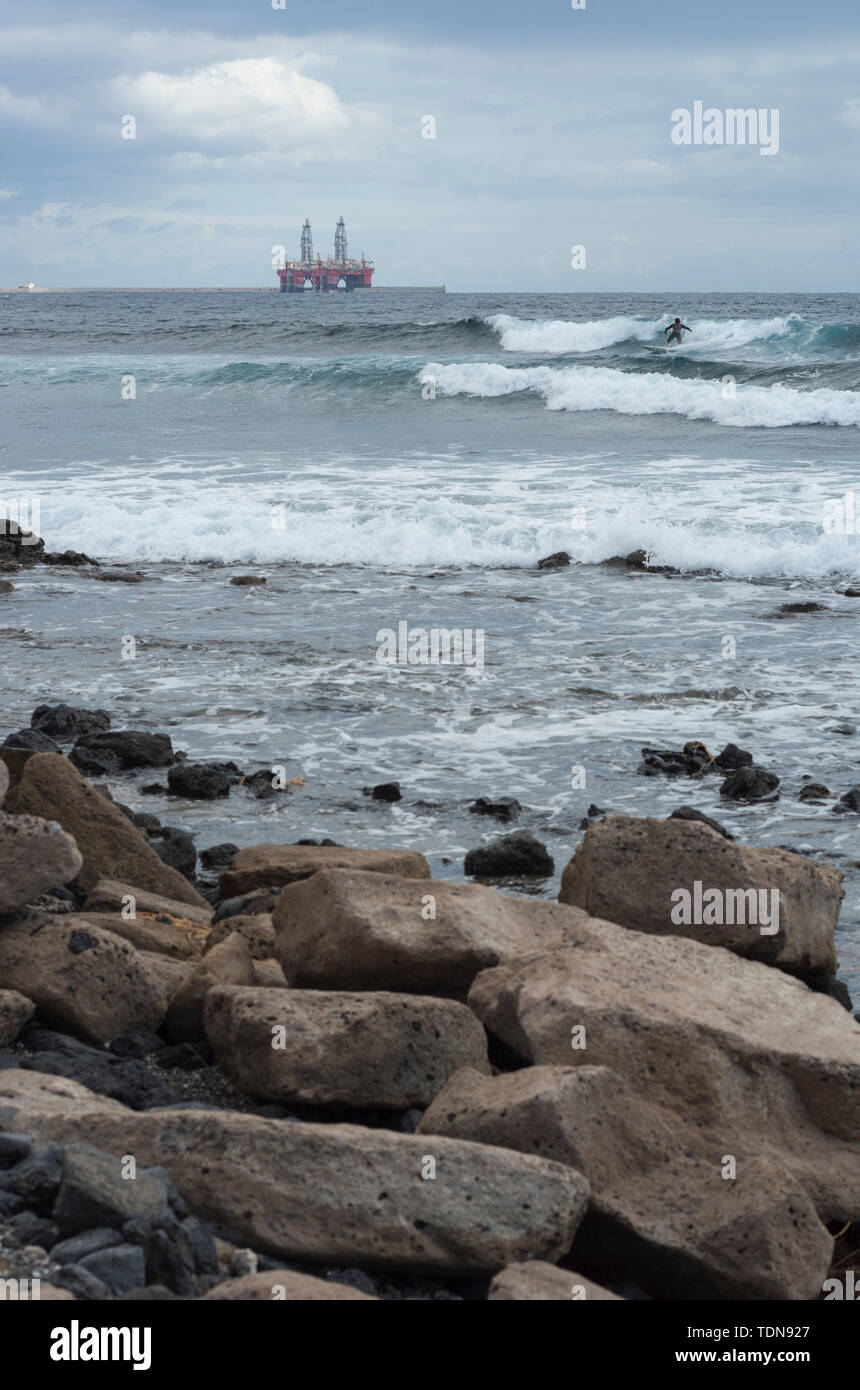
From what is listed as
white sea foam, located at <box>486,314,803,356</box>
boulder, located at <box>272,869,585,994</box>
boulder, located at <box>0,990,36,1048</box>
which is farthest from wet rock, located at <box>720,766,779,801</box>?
white sea foam, located at <box>486,314,803,356</box>

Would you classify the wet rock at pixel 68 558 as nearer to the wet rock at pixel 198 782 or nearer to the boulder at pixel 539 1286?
the wet rock at pixel 198 782

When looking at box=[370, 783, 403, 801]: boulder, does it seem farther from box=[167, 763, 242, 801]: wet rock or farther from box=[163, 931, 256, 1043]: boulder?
box=[163, 931, 256, 1043]: boulder

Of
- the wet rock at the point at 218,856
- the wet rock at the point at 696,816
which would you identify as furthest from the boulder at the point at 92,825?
the wet rock at the point at 696,816

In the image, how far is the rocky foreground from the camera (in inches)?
126

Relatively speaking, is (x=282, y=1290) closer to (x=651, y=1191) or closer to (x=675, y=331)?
(x=651, y=1191)

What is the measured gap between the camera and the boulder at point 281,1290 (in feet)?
9.43

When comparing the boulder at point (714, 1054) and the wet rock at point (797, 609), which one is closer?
the boulder at point (714, 1054)

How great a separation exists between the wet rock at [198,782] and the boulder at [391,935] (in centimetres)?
282

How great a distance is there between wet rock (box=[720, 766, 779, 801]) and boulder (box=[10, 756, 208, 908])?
10.3ft

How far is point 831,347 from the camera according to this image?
36.1 m

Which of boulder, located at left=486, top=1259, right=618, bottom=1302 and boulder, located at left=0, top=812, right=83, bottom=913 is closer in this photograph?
boulder, located at left=486, top=1259, right=618, bottom=1302

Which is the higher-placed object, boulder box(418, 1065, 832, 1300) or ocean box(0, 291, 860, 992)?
ocean box(0, 291, 860, 992)
